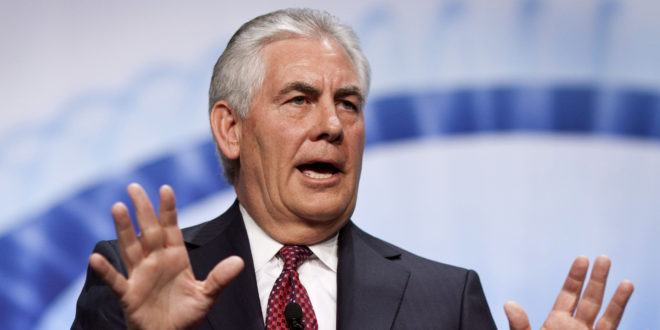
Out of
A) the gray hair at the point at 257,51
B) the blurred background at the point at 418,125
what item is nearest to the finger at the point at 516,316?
the gray hair at the point at 257,51

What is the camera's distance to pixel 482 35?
117 inches

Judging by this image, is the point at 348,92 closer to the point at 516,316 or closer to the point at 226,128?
the point at 226,128

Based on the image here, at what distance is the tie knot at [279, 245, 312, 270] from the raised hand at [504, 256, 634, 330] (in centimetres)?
54

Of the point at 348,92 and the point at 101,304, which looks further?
the point at 348,92

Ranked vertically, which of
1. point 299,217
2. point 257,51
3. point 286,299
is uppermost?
point 257,51

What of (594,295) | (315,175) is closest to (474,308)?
(594,295)

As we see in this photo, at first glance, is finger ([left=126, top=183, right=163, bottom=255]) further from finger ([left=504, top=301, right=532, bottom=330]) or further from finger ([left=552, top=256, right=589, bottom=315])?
finger ([left=552, top=256, right=589, bottom=315])

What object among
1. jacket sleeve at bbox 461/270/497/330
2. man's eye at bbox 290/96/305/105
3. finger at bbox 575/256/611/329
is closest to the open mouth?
man's eye at bbox 290/96/305/105

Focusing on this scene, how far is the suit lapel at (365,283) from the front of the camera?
1.82 m

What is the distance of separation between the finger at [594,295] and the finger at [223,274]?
2.28 ft

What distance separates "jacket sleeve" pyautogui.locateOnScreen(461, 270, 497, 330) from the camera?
191 centimetres

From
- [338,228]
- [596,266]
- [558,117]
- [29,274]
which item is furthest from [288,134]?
[558,117]

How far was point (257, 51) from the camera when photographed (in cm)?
204

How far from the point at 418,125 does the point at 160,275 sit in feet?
5.44
